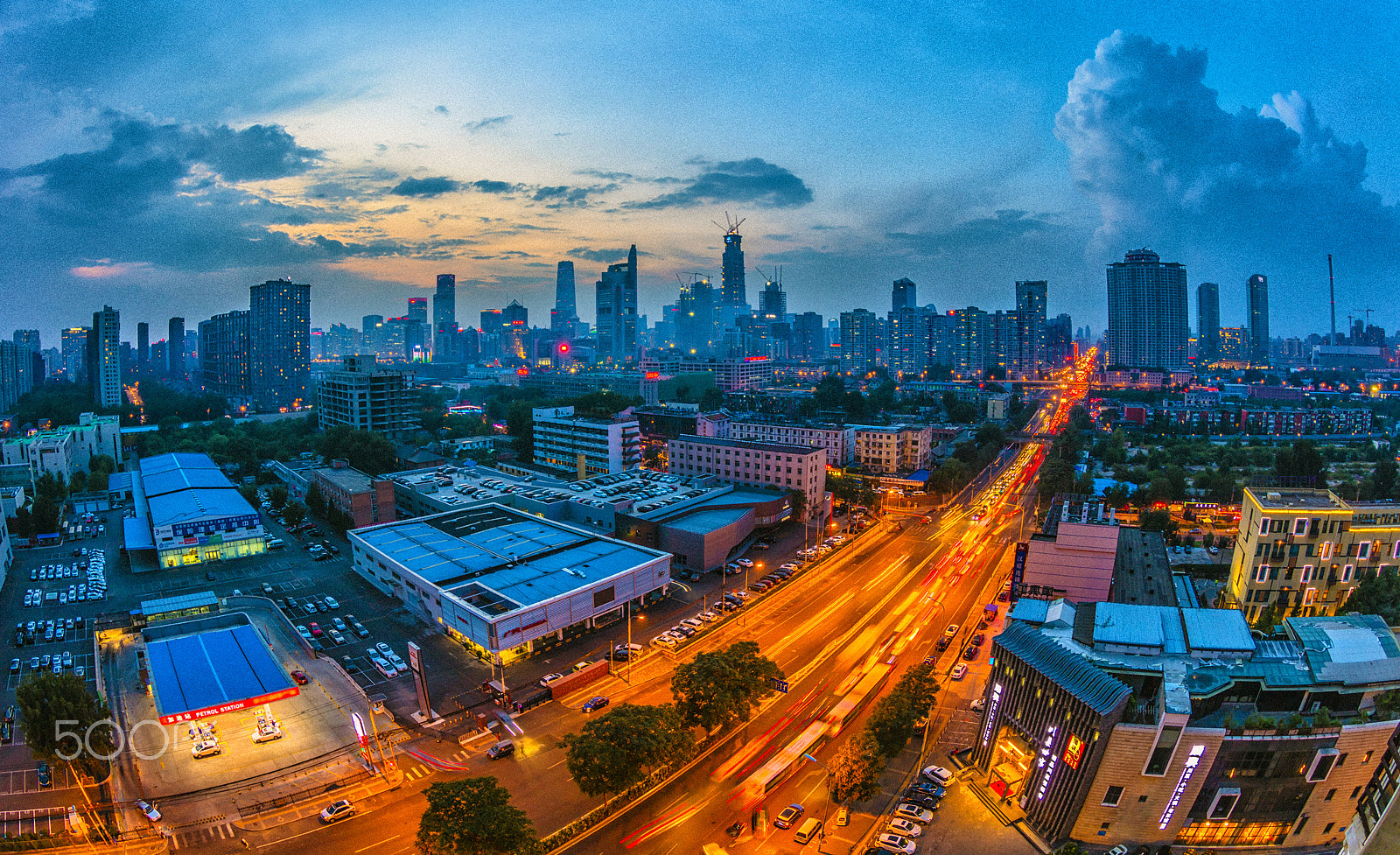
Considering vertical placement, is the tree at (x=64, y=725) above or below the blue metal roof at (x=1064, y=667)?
below

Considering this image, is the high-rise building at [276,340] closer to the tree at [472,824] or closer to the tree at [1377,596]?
the tree at [472,824]

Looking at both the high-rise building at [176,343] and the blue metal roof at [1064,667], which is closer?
the blue metal roof at [1064,667]

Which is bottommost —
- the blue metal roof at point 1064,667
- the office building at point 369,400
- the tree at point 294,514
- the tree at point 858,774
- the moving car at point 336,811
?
the moving car at point 336,811

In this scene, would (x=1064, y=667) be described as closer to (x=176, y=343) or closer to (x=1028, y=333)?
(x=1028, y=333)

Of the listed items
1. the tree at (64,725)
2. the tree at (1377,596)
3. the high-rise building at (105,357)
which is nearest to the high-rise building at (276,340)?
the high-rise building at (105,357)

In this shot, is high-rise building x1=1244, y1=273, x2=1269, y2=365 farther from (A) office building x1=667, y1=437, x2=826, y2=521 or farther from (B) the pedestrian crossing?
(B) the pedestrian crossing

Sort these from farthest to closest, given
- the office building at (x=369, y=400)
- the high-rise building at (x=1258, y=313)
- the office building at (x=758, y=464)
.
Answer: the high-rise building at (x=1258, y=313) → the office building at (x=369, y=400) → the office building at (x=758, y=464)

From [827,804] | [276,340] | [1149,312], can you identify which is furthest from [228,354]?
[1149,312]
